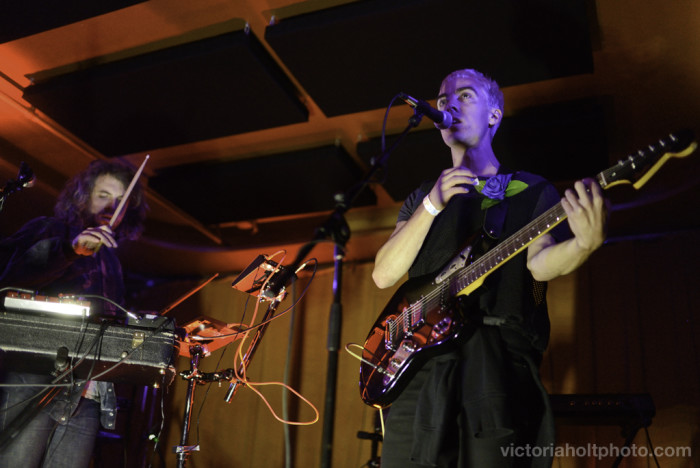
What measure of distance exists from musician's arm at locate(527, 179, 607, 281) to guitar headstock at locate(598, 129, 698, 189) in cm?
8

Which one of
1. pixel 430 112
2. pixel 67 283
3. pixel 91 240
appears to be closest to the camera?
pixel 430 112

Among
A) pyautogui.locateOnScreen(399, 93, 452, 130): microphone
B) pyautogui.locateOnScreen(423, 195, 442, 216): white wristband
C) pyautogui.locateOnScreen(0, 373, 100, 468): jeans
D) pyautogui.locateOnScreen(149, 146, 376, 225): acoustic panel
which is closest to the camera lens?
pyautogui.locateOnScreen(423, 195, 442, 216): white wristband

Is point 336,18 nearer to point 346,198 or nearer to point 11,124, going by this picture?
point 346,198

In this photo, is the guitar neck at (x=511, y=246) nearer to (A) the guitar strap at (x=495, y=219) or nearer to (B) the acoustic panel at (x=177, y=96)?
(A) the guitar strap at (x=495, y=219)

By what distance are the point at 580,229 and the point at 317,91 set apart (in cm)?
213

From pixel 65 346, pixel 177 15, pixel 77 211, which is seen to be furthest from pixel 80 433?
pixel 177 15

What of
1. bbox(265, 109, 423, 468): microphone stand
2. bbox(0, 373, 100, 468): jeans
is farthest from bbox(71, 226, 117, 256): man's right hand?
bbox(265, 109, 423, 468): microphone stand

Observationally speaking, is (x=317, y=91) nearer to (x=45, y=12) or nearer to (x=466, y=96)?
(x=466, y=96)

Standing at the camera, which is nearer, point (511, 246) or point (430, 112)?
point (511, 246)

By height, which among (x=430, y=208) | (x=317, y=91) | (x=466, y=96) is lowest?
(x=430, y=208)

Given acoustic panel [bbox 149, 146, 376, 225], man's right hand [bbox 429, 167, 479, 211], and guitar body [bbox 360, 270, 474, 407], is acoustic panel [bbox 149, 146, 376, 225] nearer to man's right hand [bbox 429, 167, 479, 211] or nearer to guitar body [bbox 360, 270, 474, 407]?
guitar body [bbox 360, 270, 474, 407]

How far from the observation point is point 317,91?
11.2ft

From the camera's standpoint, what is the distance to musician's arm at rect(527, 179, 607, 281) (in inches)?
63.3

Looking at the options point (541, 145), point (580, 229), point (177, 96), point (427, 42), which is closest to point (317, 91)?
point (427, 42)
